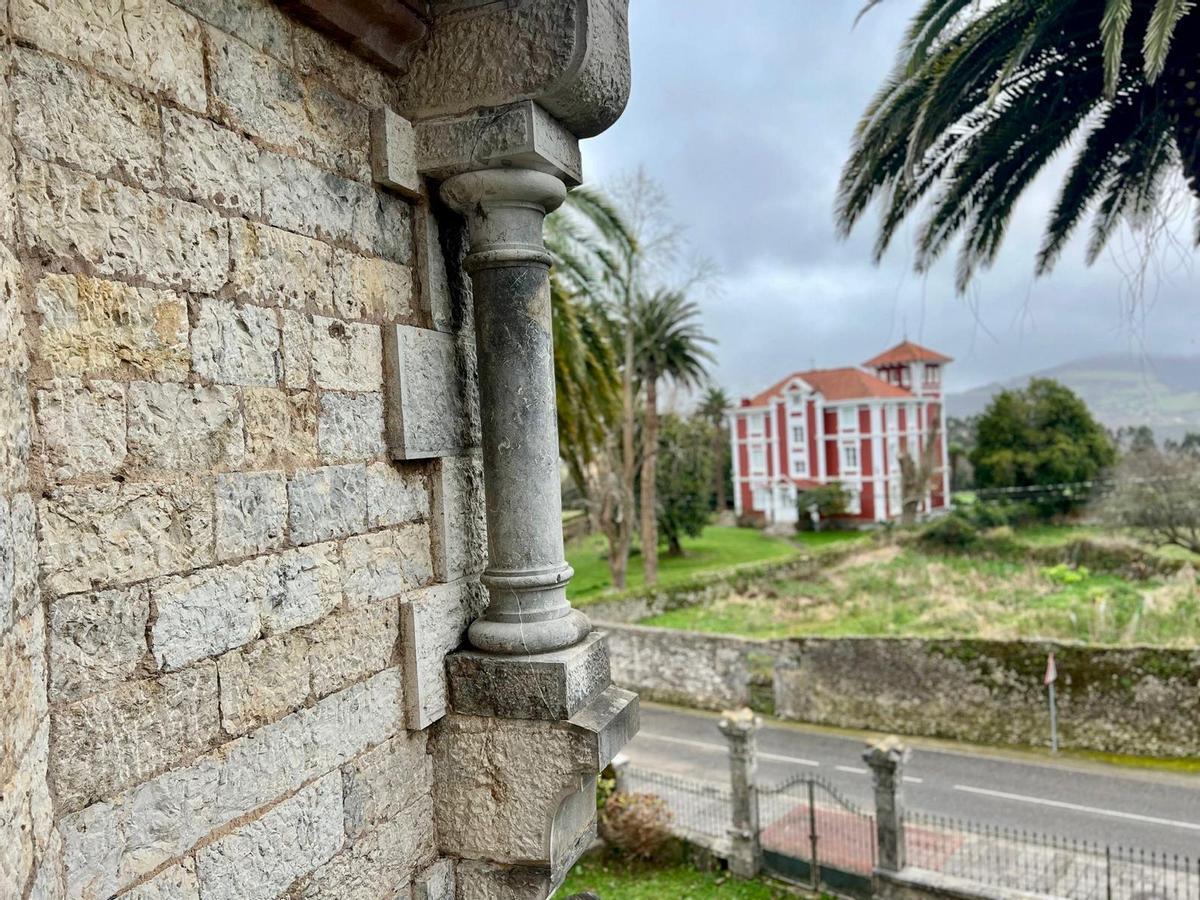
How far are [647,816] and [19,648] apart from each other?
962 centimetres

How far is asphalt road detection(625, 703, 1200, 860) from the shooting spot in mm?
10602

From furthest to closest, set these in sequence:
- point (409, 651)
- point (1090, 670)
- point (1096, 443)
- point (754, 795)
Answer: point (1096, 443) → point (1090, 670) → point (754, 795) → point (409, 651)

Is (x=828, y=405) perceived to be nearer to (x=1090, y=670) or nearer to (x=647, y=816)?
(x=1090, y=670)

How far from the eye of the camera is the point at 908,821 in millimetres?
10703

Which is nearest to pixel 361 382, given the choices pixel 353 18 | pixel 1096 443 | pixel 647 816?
pixel 353 18

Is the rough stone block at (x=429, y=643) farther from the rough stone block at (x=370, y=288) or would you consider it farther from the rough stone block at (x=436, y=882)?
the rough stone block at (x=370, y=288)

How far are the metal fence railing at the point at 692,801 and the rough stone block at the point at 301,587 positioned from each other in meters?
9.26

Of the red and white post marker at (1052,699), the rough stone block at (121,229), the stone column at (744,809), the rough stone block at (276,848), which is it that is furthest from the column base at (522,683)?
the red and white post marker at (1052,699)

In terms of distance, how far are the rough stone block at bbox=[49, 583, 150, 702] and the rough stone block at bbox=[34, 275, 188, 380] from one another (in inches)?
16.4

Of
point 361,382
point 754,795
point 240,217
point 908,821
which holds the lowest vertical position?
point 908,821

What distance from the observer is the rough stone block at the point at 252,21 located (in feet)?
5.80

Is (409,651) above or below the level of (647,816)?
above

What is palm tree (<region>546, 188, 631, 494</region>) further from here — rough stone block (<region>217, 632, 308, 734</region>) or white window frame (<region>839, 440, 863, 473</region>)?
white window frame (<region>839, 440, 863, 473</region>)

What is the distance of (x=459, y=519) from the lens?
8.14 feet
